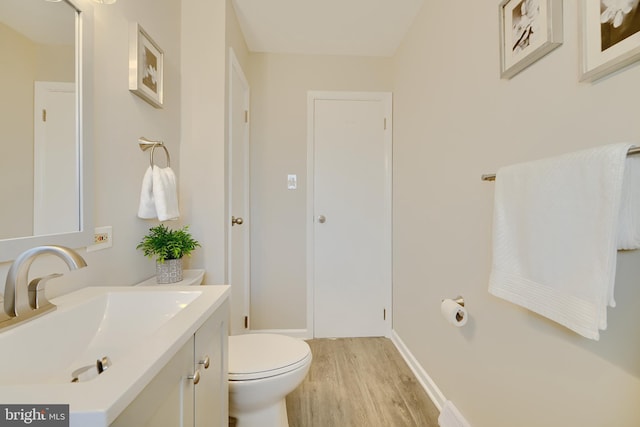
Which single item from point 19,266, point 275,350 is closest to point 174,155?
point 19,266

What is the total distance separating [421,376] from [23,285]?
6.30ft

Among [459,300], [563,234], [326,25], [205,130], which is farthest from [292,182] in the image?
[563,234]

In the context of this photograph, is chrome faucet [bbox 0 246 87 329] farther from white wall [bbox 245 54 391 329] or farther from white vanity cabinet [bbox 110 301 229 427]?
white wall [bbox 245 54 391 329]

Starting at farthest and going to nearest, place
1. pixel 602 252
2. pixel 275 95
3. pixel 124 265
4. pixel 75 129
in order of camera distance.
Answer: pixel 275 95 < pixel 124 265 < pixel 75 129 < pixel 602 252

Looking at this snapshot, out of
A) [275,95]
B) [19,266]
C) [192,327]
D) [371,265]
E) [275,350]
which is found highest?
[275,95]

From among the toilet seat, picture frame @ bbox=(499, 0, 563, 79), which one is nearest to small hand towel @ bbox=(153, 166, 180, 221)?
the toilet seat

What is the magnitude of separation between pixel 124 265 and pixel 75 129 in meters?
0.56

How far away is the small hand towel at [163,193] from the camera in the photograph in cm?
122

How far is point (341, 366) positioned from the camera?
192 centimetres

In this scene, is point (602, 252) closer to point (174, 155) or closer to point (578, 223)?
point (578, 223)

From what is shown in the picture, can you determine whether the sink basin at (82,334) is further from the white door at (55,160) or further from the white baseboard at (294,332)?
the white baseboard at (294,332)

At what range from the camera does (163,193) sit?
123 cm

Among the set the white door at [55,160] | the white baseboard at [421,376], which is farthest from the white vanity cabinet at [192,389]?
the white baseboard at [421,376]

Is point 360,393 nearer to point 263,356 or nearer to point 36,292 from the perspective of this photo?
point 263,356
